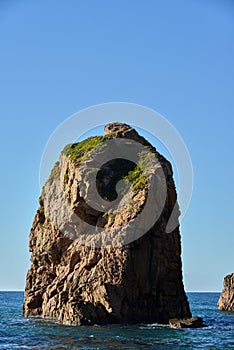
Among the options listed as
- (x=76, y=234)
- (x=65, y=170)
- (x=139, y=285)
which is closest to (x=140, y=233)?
(x=139, y=285)

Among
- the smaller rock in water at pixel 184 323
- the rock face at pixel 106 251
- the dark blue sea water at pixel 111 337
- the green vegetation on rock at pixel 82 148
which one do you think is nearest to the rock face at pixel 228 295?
the rock face at pixel 106 251

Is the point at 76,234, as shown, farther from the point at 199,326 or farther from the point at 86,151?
the point at 199,326

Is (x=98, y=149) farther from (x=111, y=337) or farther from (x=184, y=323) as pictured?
(x=111, y=337)

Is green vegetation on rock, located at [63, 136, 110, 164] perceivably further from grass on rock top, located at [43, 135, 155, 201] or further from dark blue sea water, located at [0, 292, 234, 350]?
dark blue sea water, located at [0, 292, 234, 350]

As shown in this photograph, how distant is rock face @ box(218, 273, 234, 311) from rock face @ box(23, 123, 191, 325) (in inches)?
1064

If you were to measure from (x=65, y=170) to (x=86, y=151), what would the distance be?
9.75ft

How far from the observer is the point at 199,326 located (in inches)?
2012

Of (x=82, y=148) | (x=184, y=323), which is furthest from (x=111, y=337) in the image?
(x=82, y=148)

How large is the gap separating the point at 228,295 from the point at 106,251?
118 ft

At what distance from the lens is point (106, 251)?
177 ft

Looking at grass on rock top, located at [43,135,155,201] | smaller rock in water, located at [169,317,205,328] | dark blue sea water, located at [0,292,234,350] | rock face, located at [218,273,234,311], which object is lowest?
dark blue sea water, located at [0,292,234,350]

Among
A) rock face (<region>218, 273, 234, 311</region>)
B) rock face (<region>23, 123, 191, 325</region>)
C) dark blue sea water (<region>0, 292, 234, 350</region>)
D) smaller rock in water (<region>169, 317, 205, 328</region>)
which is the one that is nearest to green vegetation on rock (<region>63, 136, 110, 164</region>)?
rock face (<region>23, 123, 191, 325</region>)

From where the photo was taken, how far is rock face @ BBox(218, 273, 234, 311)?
82.5 m

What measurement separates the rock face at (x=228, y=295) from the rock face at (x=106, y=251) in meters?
27.0
